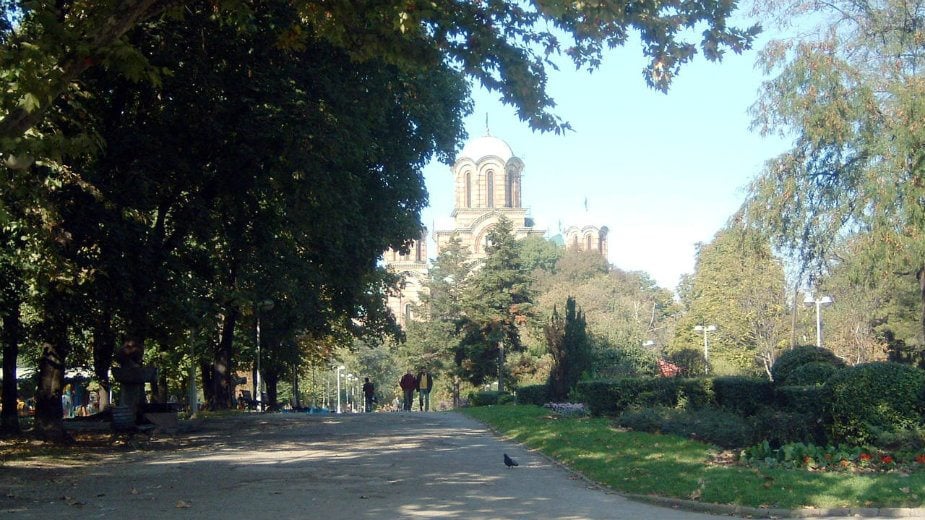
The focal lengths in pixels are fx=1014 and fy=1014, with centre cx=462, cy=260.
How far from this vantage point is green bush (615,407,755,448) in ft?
50.0

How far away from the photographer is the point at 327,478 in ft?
43.5

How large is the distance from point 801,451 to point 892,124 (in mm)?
9202

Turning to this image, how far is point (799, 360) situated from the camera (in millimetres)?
18781

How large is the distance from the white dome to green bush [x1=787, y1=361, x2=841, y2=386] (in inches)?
3599

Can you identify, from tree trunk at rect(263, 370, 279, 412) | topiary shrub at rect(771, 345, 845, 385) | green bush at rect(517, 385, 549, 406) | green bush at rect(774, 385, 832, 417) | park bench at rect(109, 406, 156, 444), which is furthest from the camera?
tree trunk at rect(263, 370, 279, 412)

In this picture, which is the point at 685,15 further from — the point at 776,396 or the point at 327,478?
the point at 776,396

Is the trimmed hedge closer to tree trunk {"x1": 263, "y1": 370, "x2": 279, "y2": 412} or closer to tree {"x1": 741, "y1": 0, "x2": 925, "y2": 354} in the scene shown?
tree {"x1": 741, "y1": 0, "x2": 925, "y2": 354}

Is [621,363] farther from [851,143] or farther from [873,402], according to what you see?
[873,402]

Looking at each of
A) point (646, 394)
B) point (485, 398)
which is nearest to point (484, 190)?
point (485, 398)

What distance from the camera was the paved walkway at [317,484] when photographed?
34.2 ft

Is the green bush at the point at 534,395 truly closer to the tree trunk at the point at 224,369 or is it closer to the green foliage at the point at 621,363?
the green foliage at the point at 621,363

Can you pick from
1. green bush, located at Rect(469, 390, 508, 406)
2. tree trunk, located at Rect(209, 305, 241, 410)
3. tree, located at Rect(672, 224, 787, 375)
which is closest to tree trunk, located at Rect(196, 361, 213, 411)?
tree trunk, located at Rect(209, 305, 241, 410)

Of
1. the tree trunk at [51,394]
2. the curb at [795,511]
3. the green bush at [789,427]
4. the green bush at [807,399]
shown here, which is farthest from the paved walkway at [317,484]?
the green bush at [807,399]

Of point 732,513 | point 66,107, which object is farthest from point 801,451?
point 66,107
